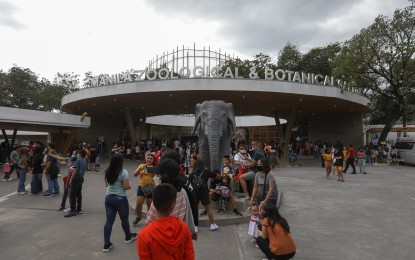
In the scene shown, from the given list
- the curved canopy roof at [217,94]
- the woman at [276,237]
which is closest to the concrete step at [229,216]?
the woman at [276,237]

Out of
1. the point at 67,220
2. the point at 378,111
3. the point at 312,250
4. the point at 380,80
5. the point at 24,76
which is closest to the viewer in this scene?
Answer: the point at 312,250

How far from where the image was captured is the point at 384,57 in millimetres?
19531

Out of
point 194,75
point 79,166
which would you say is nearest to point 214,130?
point 79,166

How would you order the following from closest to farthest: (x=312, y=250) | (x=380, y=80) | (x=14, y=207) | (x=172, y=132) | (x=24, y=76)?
(x=312, y=250)
(x=14, y=207)
(x=380, y=80)
(x=24, y=76)
(x=172, y=132)

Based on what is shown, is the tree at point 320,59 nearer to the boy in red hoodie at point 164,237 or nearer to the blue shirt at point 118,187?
the blue shirt at point 118,187

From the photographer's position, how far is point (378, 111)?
1052 inches

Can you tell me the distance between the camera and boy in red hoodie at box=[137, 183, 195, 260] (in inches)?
86.0

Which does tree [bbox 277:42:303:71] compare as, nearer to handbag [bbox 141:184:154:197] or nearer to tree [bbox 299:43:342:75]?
tree [bbox 299:43:342:75]

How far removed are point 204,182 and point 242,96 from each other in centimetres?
1548

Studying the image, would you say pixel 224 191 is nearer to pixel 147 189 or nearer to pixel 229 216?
pixel 229 216

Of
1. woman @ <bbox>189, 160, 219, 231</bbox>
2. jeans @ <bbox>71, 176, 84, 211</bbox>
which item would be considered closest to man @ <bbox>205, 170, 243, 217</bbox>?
woman @ <bbox>189, 160, 219, 231</bbox>

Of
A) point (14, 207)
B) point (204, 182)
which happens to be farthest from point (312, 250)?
point (14, 207)

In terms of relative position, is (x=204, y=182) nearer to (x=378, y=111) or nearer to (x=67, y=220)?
(x=67, y=220)

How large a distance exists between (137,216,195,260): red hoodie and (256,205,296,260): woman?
6.26ft
